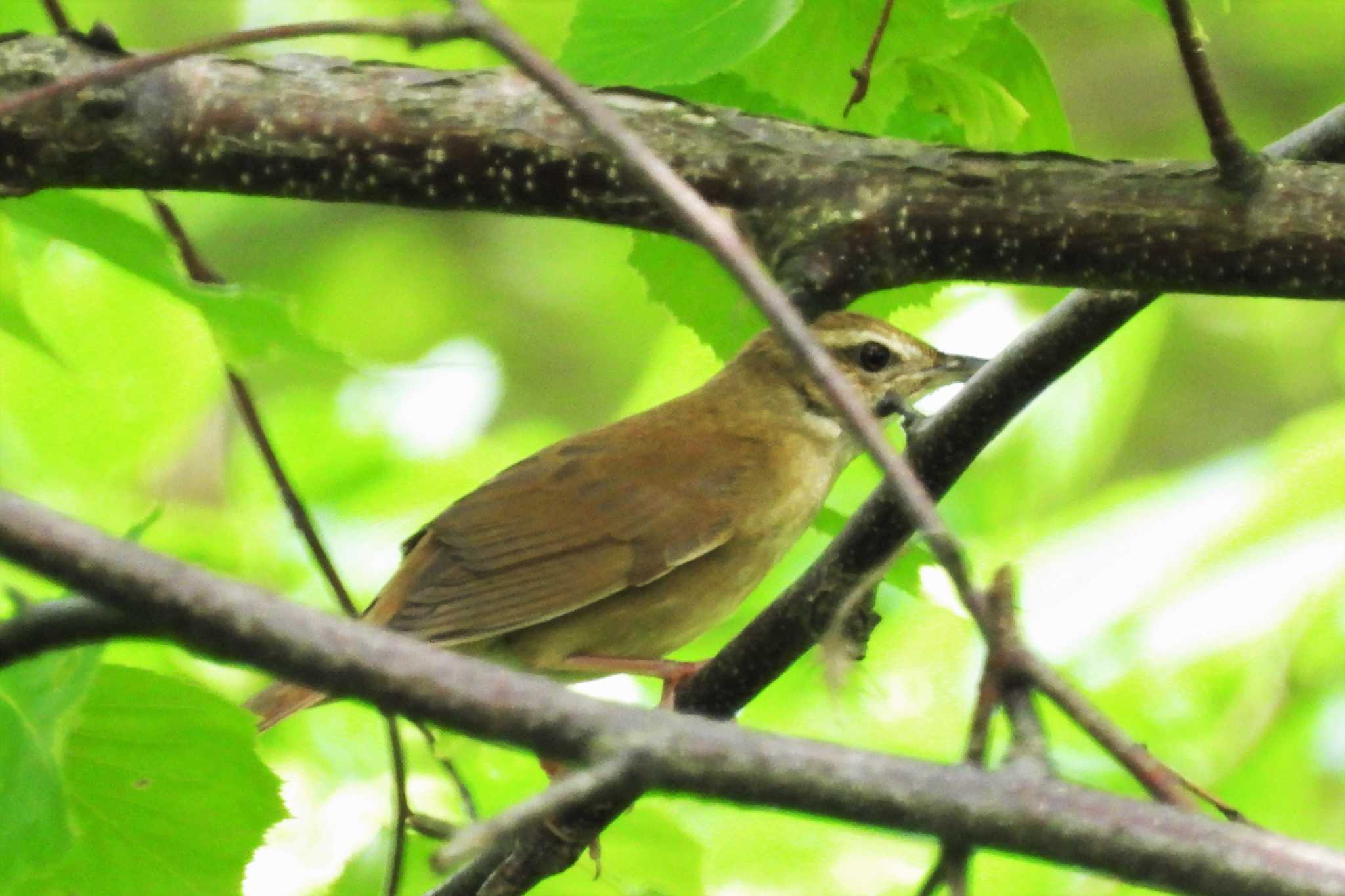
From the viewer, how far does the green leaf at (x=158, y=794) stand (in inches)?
94.5

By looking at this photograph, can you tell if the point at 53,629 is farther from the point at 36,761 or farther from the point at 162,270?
the point at 162,270

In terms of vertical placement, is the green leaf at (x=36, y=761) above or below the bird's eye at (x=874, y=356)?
above

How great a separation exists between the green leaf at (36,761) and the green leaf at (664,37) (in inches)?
46.5

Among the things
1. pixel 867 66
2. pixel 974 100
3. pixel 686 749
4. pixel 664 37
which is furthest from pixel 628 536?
pixel 686 749

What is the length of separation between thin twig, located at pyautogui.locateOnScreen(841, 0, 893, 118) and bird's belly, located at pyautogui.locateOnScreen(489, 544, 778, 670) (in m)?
1.54

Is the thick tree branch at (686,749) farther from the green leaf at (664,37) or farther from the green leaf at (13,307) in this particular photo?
the green leaf at (13,307)

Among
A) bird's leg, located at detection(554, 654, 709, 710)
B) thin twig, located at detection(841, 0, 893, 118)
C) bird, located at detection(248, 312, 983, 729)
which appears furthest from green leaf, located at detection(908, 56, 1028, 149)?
bird's leg, located at detection(554, 654, 709, 710)

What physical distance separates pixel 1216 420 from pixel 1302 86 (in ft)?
7.51

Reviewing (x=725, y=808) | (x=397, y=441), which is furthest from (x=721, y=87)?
(x=397, y=441)

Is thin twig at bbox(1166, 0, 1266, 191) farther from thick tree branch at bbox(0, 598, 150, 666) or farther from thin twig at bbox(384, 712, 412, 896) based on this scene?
thin twig at bbox(384, 712, 412, 896)

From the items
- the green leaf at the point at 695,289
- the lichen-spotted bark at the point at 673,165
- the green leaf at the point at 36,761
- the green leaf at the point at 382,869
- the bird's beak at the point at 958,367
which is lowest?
the green leaf at the point at 382,869

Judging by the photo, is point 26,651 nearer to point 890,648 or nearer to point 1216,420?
point 890,648

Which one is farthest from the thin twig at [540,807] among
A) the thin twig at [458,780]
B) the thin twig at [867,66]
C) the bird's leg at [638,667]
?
the bird's leg at [638,667]

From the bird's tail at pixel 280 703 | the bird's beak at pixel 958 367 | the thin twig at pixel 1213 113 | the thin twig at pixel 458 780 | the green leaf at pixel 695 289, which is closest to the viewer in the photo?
the thin twig at pixel 1213 113
